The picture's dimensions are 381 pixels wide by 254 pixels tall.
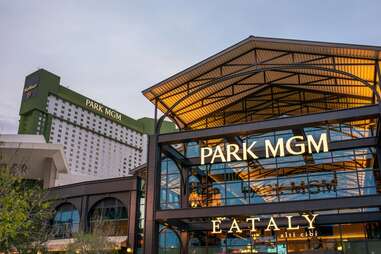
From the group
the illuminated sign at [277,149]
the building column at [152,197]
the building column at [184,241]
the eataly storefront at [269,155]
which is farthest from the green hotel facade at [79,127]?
the illuminated sign at [277,149]

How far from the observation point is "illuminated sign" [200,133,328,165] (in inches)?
842

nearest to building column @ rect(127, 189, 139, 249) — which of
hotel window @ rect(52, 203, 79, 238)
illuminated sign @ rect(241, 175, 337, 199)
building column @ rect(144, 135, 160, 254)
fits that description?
hotel window @ rect(52, 203, 79, 238)

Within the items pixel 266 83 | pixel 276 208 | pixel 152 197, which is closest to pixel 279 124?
pixel 276 208

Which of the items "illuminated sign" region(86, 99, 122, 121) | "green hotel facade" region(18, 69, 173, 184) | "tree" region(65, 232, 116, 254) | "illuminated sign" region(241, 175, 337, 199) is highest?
"illuminated sign" region(86, 99, 122, 121)

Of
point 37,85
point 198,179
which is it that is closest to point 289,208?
point 198,179

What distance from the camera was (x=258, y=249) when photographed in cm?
2742

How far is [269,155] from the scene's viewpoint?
22250mm

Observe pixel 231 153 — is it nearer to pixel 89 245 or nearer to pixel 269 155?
pixel 269 155

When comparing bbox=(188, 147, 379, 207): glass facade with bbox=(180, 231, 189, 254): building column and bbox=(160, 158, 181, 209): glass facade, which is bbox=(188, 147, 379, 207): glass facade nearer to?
bbox=(160, 158, 181, 209): glass facade

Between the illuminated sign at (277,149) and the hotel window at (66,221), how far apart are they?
16.4m

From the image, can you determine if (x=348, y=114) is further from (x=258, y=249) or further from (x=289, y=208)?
(x=258, y=249)

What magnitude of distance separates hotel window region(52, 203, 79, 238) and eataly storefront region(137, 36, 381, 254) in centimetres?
833

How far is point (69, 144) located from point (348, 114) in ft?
500

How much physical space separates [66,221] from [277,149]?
21259 millimetres
